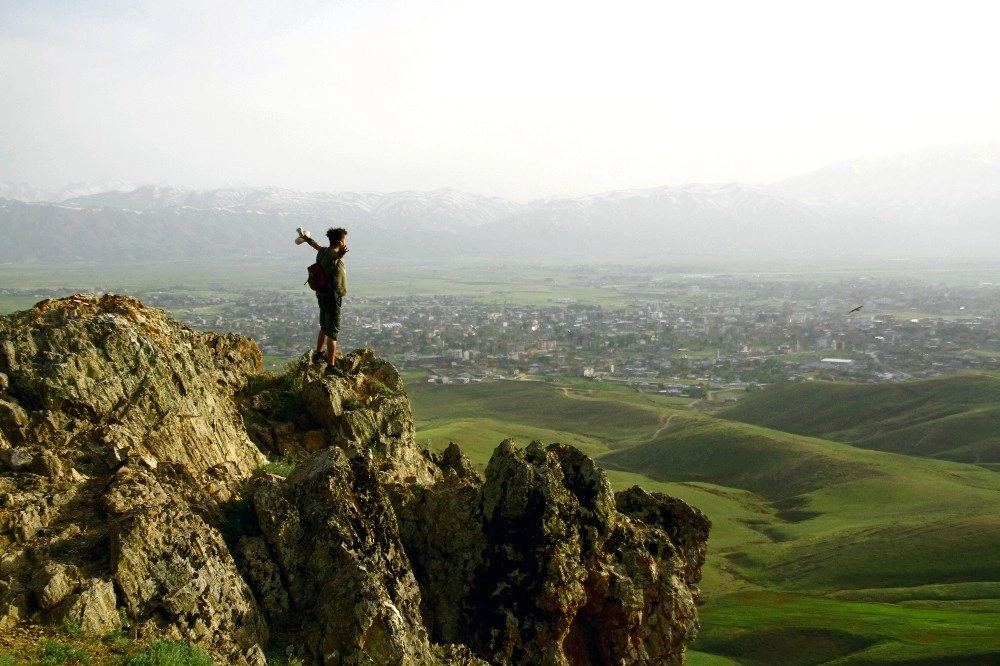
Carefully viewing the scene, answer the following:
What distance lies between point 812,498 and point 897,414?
36815 millimetres

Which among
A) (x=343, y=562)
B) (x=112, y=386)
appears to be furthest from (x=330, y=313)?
(x=343, y=562)

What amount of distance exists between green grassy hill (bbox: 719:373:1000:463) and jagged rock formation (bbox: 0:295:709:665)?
79999mm

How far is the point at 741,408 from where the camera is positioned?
110812mm

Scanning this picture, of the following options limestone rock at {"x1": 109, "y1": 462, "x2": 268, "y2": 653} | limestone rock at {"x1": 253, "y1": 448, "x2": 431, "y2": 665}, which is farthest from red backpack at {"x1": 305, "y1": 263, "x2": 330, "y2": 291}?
limestone rock at {"x1": 109, "y1": 462, "x2": 268, "y2": 653}

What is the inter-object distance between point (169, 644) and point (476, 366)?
5593 inches

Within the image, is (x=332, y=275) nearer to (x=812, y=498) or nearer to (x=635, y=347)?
(x=812, y=498)

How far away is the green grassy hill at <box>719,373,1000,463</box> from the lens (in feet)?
283

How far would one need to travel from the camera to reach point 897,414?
3905 inches

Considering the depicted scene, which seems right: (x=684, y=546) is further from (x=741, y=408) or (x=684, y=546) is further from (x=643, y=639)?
(x=741, y=408)

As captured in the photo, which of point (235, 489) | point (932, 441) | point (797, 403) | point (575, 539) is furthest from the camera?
point (797, 403)

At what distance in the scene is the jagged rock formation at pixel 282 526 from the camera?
9984 mm

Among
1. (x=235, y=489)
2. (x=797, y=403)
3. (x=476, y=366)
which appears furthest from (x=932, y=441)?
(x=235, y=489)

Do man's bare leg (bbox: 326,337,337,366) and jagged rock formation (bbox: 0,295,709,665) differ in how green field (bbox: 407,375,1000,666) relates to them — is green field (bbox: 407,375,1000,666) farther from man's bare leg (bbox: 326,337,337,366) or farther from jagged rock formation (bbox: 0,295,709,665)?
jagged rock formation (bbox: 0,295,709,665)

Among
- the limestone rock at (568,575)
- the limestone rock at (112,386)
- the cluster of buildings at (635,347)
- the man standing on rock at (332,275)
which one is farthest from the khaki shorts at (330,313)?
the cluster of buildings at (635,347)
